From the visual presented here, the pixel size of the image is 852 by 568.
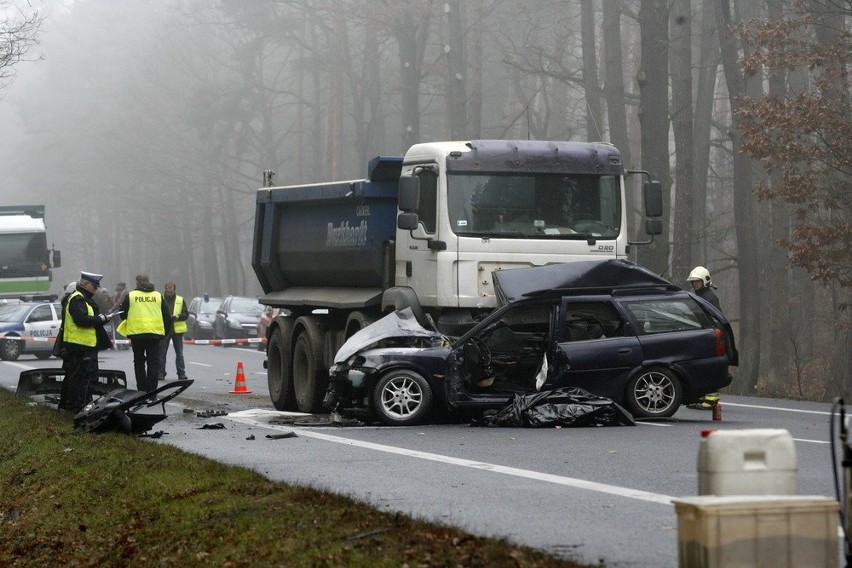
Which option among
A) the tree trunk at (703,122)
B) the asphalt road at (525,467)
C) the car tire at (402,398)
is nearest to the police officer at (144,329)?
the asphalt road at (525,467)

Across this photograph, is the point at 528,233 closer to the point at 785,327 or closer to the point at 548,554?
the point at 548,554

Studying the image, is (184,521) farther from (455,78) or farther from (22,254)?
(22,254)

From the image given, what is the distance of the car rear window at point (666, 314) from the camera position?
16.4 metres

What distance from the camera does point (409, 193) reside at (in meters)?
16.8

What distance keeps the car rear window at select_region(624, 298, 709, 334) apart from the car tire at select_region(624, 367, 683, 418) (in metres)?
0.48

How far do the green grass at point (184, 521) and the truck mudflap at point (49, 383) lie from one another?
432cm

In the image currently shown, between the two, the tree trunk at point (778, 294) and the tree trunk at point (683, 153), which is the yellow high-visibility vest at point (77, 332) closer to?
the tree trunk at point (683, 153)

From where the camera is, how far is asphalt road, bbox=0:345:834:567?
28.2ft

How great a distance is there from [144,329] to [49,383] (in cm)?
189

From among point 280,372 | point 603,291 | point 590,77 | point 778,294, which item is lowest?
point 280,372

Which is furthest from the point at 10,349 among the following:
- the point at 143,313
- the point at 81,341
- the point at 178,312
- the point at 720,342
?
the point at 720,342

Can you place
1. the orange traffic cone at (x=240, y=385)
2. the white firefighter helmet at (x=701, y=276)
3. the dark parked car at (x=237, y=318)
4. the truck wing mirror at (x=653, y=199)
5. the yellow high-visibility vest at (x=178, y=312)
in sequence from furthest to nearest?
the dark parked car at (x=237, y=318), the yellow high-visibility vest at (x=178, y=312), the orange traffic cone at (x=240, y=385), the white firefighter helmet at (x=701, y=276), the truck wing mirror at (x=653, y=199)

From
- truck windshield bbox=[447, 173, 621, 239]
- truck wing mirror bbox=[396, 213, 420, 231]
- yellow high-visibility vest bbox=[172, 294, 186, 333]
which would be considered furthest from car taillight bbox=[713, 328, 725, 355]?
yellow high-visibility vest bbox=[172, 294, 186, 333]

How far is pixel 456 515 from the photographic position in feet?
30.1
